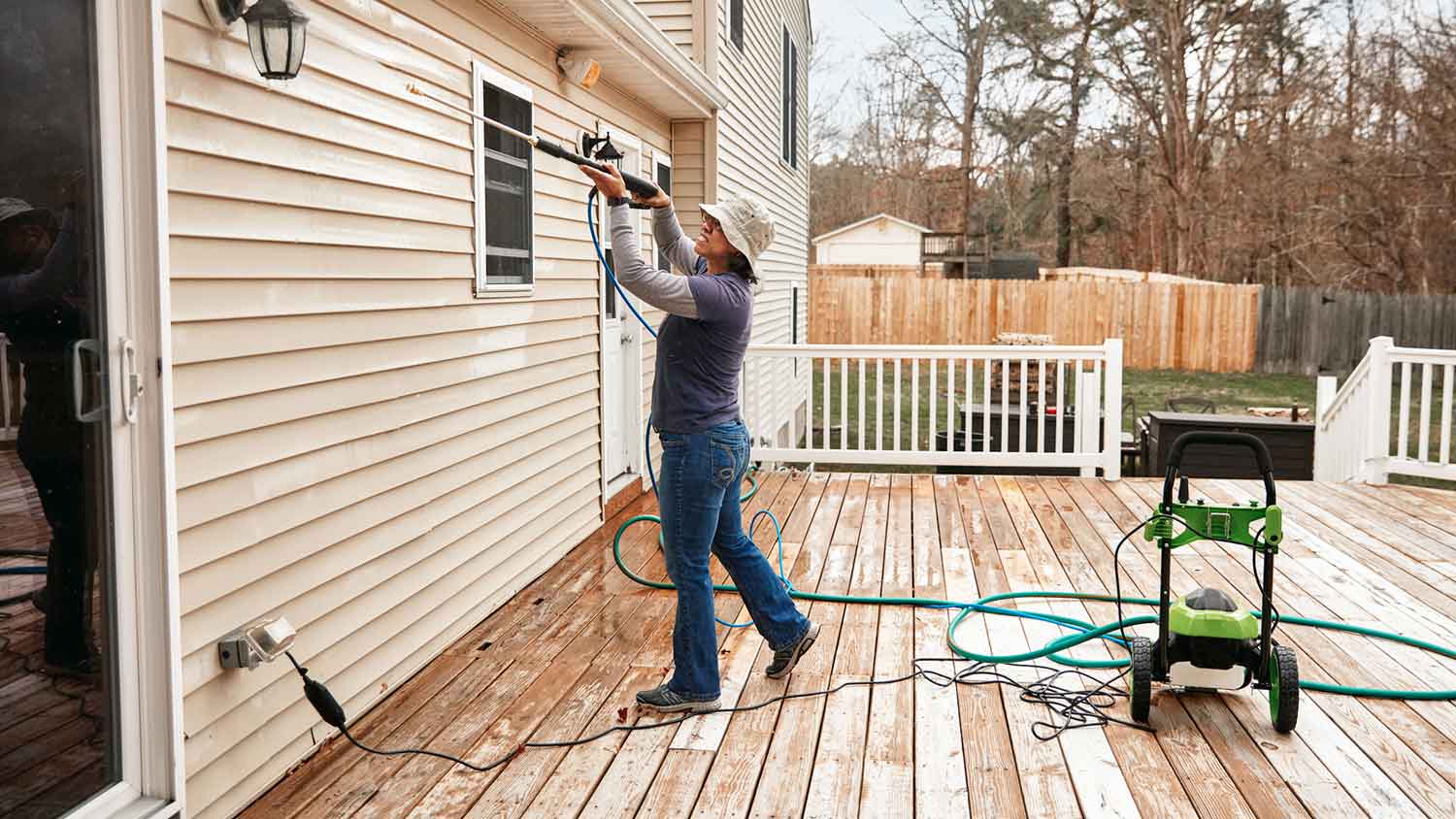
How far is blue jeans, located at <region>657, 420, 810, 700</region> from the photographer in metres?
3.52

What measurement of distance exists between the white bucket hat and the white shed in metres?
31.1

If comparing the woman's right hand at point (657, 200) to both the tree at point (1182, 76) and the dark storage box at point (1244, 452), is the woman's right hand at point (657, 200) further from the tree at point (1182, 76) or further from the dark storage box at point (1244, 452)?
the tree at point (1182, 76)

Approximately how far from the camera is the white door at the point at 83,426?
225cm

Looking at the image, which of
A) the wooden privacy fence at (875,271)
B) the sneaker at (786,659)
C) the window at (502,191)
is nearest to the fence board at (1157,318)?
the wooden privacy fence at (875,271)

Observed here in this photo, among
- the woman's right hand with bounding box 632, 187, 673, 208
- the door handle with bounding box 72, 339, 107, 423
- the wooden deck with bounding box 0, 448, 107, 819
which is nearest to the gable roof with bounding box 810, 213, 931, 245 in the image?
the woman's right hand with bounding box 632, 187, 673, 208

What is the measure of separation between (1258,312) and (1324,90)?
5.57m

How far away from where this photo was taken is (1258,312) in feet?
67.6

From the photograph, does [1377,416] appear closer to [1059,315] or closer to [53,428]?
[53,428]

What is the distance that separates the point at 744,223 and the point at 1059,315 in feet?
62.1

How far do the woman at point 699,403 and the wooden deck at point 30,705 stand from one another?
162 centimetres

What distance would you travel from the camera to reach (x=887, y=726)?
3586mm

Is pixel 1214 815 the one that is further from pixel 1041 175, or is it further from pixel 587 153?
pixel 1041 175

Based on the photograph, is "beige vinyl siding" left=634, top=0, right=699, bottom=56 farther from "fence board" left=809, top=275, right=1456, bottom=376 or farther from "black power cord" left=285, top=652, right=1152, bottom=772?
"fence board" left=809, top=275, right=1456, bottom=376

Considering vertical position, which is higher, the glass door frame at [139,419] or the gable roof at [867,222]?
the gable roof at [867,222]
